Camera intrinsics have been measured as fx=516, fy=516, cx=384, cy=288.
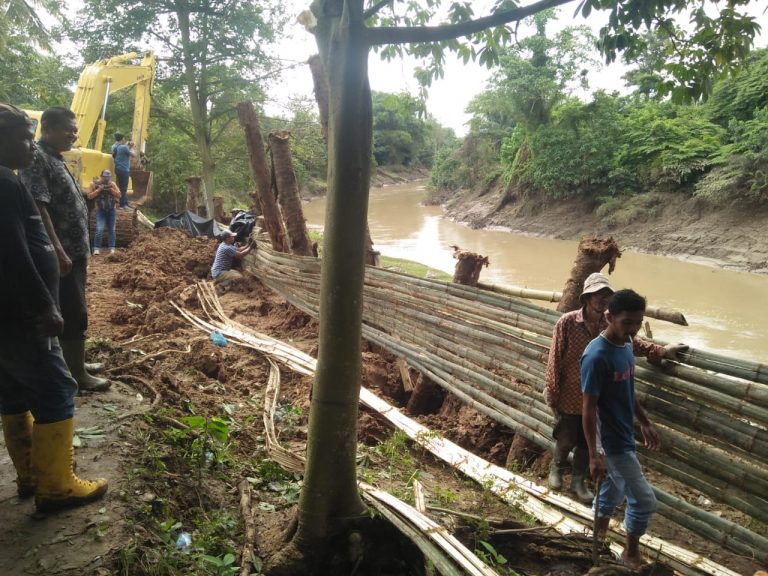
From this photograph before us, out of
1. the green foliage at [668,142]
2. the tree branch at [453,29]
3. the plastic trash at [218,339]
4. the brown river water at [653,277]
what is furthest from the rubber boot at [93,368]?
the green foliage at [668,142]

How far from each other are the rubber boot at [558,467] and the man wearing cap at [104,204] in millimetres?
6805

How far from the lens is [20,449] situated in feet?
6.80

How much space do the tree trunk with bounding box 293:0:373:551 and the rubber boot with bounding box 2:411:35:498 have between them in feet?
3.61

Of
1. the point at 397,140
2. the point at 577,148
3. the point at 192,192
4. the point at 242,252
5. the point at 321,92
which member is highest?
the point at 397,140

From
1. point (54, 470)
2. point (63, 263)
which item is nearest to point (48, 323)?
point (54, 470)

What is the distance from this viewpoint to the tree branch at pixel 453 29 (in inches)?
65.8

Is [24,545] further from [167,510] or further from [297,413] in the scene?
[297,413]

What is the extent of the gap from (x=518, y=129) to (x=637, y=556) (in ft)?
77.1

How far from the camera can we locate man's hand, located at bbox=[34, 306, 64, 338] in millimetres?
1930

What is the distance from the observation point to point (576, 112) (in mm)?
19375

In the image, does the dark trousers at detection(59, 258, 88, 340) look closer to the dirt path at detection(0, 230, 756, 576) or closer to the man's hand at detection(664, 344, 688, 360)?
the dirt path at detection(0, 230, 756, 576)

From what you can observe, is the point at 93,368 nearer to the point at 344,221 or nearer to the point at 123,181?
the point at 344,221

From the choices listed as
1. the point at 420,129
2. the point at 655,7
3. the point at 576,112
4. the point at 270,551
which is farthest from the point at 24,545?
the point at 420,129

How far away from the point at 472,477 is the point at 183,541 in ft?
5.83
